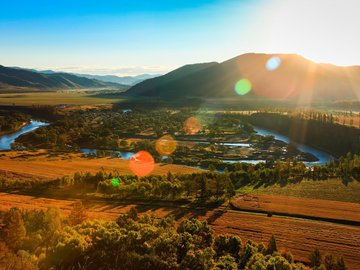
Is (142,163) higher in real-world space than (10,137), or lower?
higher

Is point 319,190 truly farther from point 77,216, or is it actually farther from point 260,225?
A: point 77,216

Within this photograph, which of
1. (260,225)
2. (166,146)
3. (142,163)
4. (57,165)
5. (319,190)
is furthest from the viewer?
(166,146)

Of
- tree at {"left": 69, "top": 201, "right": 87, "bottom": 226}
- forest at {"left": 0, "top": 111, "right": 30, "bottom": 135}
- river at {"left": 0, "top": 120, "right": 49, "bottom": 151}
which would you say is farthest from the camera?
forest at {"left": 0, "top": 111, "right": 30, "bottom": 135}

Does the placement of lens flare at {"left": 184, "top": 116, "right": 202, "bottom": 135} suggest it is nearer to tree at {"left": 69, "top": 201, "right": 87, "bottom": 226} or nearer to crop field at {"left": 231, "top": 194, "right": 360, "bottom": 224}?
crop field at {"left": 231, "top": 194, "right": 360, "bottom": 224}

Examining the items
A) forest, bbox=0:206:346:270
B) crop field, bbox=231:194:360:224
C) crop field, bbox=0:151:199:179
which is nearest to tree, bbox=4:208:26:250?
forest, bbox=0:206:346:270

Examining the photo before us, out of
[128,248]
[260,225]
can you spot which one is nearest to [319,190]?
[260,225]

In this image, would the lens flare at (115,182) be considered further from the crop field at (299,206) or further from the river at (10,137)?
the river at (10,137)

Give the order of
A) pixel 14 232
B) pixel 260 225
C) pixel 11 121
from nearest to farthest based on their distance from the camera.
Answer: pixel 14 232 → pixel 260 225 → pixel 11 121
